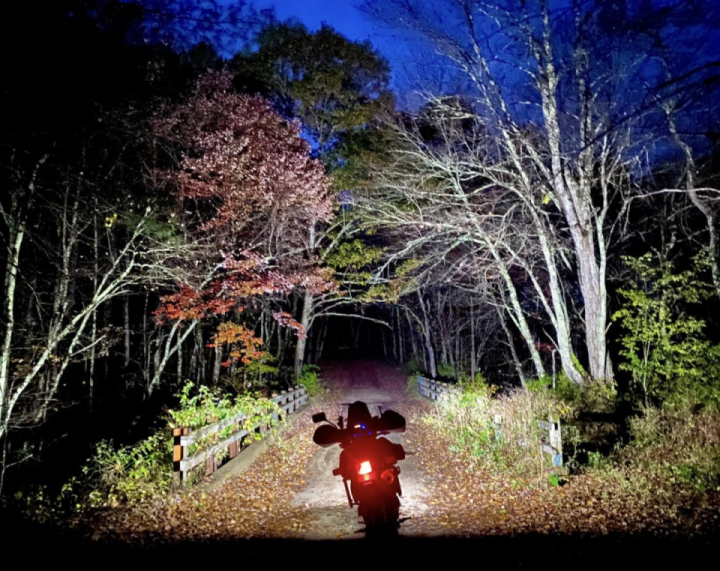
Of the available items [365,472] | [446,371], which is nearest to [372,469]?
[365,472]

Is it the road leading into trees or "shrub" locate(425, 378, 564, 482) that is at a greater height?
"shrub" locate(425, 378, 564, 482)

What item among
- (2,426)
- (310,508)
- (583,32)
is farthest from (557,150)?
(2,426)

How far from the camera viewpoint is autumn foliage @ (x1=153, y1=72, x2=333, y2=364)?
11.9 m

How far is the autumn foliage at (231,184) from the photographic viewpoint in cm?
1191

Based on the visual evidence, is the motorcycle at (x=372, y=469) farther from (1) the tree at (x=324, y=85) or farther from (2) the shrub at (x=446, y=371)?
(2) the shrub at (x=446, y=371)

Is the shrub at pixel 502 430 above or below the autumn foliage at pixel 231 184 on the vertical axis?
below

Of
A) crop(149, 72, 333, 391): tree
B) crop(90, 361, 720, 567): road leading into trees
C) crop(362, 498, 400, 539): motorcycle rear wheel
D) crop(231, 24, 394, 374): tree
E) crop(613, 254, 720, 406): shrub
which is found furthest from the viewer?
crop(231, 24, 394, 374): tree

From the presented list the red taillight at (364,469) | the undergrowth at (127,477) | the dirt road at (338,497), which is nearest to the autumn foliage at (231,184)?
the undergrowth at (127,477)

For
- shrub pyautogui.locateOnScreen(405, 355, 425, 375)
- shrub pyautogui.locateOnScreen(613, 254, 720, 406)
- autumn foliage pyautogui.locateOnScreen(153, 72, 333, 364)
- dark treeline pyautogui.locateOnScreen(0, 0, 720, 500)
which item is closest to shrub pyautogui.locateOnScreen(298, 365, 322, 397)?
dark treeline pyautogui.locateOnScreen(0, 0, 720, 500)

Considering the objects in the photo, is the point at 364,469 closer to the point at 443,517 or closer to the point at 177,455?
the point at 443,517

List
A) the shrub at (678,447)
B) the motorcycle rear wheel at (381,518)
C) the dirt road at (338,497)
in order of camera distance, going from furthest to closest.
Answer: the shrub at (678,447) → the dirt road at (338,497) → the motorcycle rear wheel at (381,518)

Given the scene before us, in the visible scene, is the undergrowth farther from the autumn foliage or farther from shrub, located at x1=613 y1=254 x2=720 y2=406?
shrub, located at x1=613 y1=254 x2=720 y2=406

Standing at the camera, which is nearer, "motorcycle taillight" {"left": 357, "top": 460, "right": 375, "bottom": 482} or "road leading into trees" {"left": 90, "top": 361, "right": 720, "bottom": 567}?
"motorcycle taillight" {"left": 357, "top": 460, "right": 375, "bottom": 482}

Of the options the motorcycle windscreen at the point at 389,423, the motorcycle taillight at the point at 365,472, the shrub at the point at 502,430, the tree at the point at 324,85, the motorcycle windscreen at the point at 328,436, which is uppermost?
the tree at the point at 324,85
